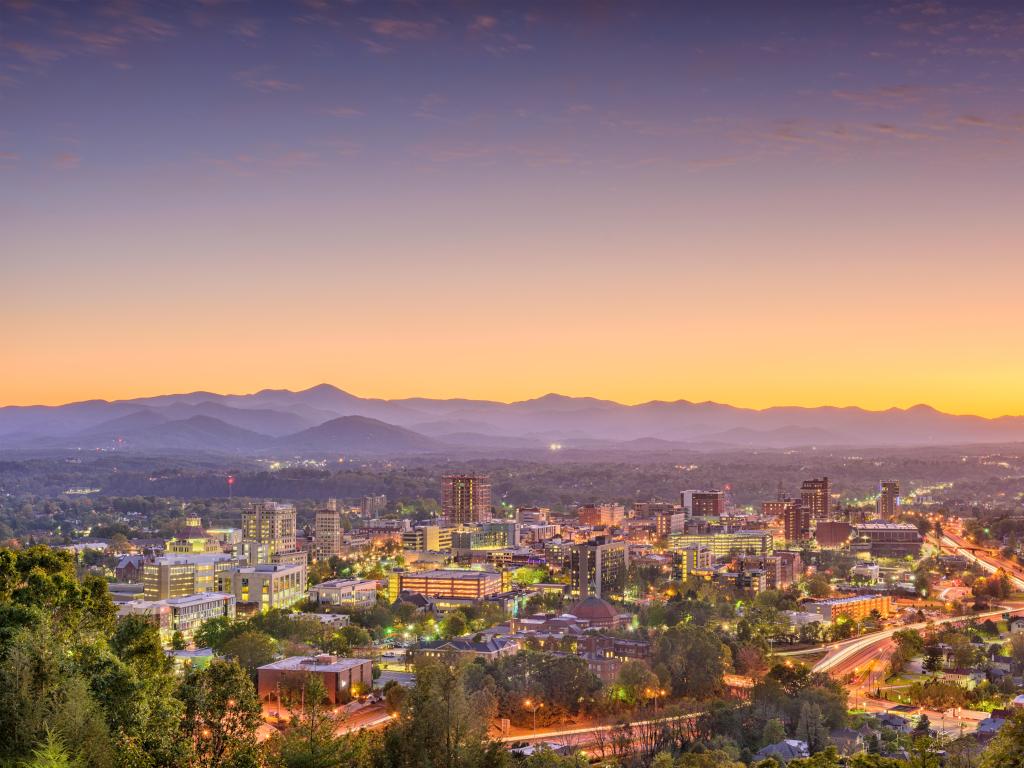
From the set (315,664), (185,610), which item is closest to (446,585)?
(185,610)

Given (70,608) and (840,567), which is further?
(840,567)

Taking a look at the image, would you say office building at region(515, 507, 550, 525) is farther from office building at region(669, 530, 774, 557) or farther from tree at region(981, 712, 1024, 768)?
tree at region(981, 712, 1024, 768)

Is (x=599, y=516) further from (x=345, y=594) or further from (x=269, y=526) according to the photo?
(x=345, y=594)

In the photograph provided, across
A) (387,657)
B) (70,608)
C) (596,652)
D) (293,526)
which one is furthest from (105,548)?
(70,608)

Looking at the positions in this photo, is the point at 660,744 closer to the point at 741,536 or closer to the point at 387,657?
the point at 387,657

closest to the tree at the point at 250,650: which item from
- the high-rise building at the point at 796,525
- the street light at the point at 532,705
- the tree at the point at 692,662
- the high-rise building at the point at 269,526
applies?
the street light at the point at 532,705

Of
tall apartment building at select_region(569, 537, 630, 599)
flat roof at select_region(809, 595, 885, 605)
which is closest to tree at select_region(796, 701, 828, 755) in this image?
flat roof at select_region(809, 595, 885, 605)

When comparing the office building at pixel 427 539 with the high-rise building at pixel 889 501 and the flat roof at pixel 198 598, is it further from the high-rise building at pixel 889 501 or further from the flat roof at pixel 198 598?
the high-rise building at pixel 889 501
